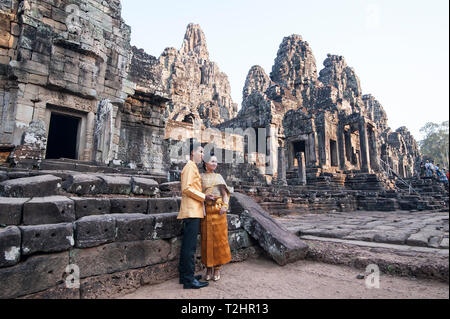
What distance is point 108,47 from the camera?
330 inches

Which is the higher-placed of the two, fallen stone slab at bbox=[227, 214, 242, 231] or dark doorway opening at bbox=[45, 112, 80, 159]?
dark doorway opening at bbox=[45, 112, 80, 159]

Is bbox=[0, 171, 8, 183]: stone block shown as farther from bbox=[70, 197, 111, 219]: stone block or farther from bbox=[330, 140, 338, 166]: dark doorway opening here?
bbox=[330, 140, 338, 166]: dark doorway opening

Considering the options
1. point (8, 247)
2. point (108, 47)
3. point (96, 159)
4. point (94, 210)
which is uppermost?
point (108, 47)

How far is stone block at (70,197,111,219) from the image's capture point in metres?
2.64

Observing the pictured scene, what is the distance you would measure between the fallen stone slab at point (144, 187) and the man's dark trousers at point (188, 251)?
1506 millimetres

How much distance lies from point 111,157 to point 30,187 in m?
5.12

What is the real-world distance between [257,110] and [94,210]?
17945mm

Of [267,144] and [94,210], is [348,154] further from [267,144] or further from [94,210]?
[94,210]

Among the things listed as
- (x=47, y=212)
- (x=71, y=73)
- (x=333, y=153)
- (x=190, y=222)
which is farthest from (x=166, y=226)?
(x=333, y=153)

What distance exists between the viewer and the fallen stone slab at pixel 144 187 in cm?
385

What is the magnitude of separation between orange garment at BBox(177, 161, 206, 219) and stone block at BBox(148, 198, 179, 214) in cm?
67

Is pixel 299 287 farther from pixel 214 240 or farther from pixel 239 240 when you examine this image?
pixel 239 240

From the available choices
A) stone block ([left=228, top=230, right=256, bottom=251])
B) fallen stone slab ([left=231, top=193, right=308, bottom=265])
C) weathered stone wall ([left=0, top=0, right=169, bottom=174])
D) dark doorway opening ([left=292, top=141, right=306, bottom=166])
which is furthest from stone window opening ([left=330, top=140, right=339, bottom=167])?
stone block ([left=228, top=230, right=256, bottom=251])
